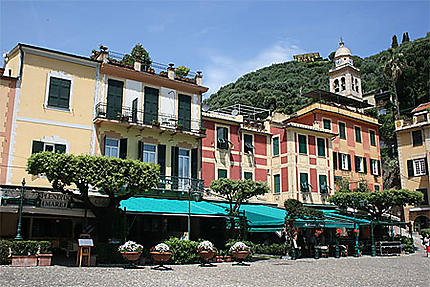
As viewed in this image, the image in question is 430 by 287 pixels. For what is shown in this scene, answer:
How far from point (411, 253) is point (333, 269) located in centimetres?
1608

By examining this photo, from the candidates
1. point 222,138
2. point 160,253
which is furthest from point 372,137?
point 160,253

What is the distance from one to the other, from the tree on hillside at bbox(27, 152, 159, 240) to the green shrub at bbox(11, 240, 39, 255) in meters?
2.75

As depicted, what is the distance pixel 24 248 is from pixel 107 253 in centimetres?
363

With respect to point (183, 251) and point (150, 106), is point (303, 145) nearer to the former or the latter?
point (150, 106)

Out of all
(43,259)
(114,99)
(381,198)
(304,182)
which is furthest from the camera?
(304,182)

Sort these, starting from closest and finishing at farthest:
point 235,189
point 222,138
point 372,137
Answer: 1. point 235,189
2. point 222,138
3. point 372,137

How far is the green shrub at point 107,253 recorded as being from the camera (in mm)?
18859

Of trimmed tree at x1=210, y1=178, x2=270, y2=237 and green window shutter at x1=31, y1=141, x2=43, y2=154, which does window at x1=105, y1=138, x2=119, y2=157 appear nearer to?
green window shutter at x1=31, y1=141, x2=43, y2=154

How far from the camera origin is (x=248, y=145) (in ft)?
105

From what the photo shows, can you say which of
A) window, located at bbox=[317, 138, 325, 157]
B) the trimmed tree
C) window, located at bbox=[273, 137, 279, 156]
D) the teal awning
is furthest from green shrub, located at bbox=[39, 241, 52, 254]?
window, located at bbox=[317, 138, 325, 157]

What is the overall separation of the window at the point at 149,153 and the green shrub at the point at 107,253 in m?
7.70

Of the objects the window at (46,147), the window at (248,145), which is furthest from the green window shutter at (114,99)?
the window at (248,145)

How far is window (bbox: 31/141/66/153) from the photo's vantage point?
882 inches

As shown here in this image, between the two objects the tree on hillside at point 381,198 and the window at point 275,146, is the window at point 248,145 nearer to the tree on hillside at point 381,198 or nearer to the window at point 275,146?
the window at point 275,146
